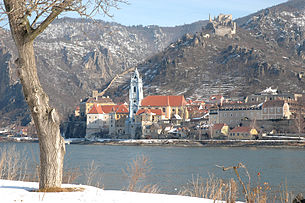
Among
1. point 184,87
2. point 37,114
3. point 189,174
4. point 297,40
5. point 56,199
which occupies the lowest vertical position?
point 189,174

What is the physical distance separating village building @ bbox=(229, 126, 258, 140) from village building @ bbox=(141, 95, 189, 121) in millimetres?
17138

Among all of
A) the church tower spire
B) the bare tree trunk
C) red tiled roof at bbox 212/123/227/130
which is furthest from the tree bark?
the church tower spire

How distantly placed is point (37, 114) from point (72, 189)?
127 centimetres

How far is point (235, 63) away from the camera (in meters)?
129

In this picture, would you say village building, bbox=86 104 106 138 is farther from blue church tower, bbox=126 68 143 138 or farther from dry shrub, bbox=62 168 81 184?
dry shrub, bbox=62 168 81 184

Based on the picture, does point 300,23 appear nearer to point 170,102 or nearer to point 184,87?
point 184,87

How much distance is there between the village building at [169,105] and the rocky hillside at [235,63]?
2135 cm

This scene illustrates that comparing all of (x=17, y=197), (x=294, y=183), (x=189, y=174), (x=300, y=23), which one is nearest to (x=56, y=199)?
(x=17, y=197)

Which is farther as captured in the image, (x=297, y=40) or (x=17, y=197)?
(x=297, y=40)

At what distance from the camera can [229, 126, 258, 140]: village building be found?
63.8 metres

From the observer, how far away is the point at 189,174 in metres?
29.6

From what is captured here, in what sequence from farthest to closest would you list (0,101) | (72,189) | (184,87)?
(0,101) → (184,87) → (72,189)

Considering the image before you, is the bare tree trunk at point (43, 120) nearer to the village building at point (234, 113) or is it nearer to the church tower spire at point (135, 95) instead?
the village building at point (234, 113)

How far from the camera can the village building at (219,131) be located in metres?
66.6
